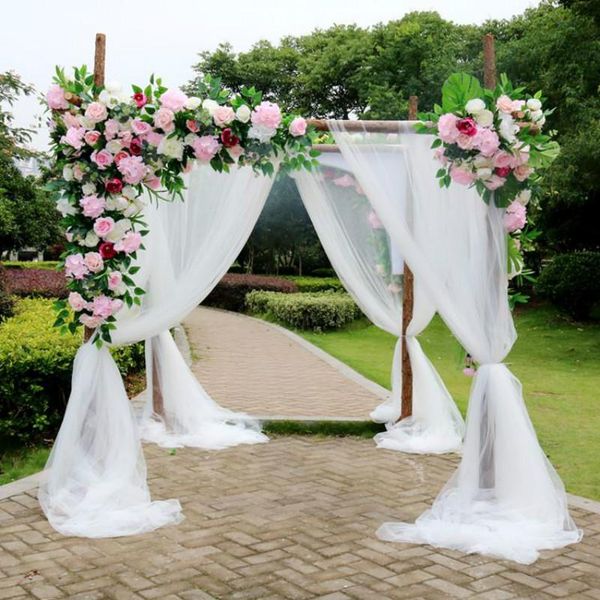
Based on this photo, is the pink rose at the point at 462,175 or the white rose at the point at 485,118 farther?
the pink rose at the point at 462,175

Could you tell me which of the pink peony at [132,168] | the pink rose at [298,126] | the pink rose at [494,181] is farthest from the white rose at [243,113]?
the pink rose at [494,181]

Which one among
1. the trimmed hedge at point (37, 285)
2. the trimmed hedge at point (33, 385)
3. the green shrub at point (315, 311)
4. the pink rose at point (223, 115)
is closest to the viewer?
the pink rose at point (223, 115)

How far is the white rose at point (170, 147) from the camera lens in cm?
554

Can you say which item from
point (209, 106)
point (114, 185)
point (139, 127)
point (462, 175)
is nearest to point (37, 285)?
point (114, 185)

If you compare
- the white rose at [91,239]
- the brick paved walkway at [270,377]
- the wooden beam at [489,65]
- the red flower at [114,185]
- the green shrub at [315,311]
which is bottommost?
the brick paved walkway at [270,377]

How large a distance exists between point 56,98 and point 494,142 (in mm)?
2863

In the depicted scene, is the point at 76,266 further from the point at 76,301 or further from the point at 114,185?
the point at 114,185

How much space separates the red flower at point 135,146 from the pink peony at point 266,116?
789 mm

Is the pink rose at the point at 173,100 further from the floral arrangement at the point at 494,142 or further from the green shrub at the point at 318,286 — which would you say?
the green shrub at the point at 318,286

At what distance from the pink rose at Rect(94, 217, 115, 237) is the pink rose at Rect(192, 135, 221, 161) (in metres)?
0.75

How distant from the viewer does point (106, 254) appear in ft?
18.5

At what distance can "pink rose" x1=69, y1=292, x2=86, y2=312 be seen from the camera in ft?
18.4

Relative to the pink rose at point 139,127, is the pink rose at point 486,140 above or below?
below

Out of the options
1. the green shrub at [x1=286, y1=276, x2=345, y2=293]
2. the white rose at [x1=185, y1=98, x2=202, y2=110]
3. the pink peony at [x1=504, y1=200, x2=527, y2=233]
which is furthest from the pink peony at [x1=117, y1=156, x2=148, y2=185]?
the green shrub at [x1=286, y1=276, x2=345, y2=293]
